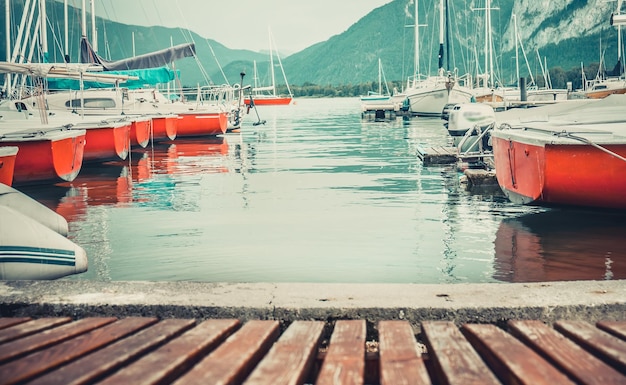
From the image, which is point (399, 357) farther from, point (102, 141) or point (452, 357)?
point (102, 141)

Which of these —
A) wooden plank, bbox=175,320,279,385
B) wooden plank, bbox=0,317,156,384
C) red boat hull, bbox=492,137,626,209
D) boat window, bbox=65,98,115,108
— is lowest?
wooden plank, bbox=175,320,279,385

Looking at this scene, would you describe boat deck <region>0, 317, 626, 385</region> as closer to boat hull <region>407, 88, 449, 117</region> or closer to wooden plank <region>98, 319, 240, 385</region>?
wooden plank <region>98, 319, 240, 385</region>

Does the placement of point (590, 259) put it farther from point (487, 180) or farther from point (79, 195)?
point (79, 195)

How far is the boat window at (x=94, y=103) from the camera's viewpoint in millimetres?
28453

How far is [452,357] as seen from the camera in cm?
324

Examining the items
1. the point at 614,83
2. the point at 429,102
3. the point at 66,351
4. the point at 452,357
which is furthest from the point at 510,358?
the point at 429,102

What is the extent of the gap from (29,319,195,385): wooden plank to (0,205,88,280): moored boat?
2.21m

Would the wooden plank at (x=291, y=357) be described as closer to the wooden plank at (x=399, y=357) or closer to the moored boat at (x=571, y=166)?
the wooden plank at (x=399, y=357)

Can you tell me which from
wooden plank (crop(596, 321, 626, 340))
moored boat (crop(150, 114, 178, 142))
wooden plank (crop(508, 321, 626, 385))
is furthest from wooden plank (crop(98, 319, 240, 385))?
moored boat (crop(150, 114, 178, 142))

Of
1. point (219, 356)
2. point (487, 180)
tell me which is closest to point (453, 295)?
point (219, 356)

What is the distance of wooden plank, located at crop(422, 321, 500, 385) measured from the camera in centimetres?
298

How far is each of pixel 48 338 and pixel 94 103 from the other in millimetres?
26631

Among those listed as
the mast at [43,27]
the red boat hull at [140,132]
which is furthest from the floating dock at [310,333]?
the mast at [43,27]

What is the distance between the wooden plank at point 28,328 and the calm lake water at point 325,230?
3.62m
